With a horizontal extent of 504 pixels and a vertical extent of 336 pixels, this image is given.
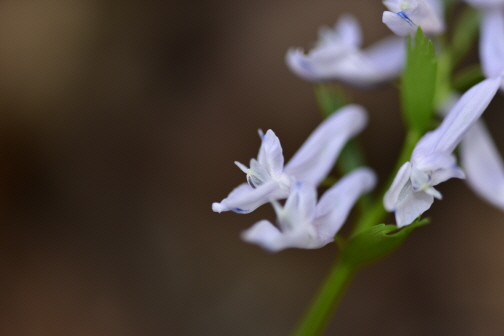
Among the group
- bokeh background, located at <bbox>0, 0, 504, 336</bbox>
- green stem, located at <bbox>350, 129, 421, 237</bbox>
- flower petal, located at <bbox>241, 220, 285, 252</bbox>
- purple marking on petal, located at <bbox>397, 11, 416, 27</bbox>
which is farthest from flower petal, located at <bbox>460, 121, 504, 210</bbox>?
bokeh background, located at <bbox>0, 0, 504, 336</bbox>

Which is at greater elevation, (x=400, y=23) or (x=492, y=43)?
(x=400, y=23)

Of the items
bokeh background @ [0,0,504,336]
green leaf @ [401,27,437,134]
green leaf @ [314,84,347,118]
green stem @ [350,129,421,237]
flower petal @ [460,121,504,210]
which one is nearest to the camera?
green leaf @ [401,27,437,134]

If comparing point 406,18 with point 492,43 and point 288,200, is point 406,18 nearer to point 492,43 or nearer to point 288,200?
point 492,43

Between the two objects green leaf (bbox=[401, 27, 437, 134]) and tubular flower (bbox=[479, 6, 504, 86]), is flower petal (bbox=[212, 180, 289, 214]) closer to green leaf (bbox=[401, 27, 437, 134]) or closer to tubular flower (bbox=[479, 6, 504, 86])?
green leaf (bbox=[401, 27, 437, 134])

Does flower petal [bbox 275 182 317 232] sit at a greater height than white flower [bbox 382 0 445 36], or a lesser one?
lesser

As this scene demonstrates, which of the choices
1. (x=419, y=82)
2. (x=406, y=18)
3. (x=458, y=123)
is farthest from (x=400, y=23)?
(x=458, y=123)

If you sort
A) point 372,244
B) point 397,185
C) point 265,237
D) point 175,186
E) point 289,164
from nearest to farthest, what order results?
point 265,237 → point 397,185 → point 372,244 → point 289,164 → point 175,186

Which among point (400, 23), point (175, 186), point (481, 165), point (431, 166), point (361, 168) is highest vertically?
point (400, 23)
